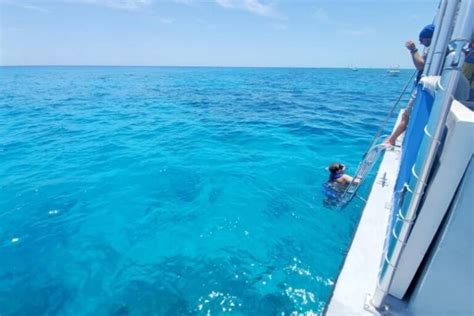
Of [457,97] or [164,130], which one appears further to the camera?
[164,130]

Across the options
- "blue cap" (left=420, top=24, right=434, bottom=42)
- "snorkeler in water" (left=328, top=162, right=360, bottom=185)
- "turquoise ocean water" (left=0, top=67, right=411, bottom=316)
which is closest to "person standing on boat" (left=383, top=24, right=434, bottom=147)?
"blue cap" (left=420, top=24, right=434, bottom=42)

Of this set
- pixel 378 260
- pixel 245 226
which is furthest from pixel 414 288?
pixel 245 226

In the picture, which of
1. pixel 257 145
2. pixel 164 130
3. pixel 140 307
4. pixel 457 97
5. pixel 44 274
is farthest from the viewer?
pixel 164 130

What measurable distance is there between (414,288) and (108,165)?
31.9 feet

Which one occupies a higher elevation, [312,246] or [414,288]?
[414,288]

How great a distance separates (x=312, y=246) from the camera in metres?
5.80

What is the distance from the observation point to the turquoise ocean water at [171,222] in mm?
4777

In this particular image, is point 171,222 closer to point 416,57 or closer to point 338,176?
point 338,176

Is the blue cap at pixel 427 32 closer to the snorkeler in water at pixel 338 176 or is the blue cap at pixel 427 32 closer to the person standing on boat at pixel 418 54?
the person standing on boat at pixel 418 54

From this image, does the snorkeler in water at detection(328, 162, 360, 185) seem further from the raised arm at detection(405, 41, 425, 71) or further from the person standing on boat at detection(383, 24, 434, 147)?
the raised arm at detection(405, 41, 425, 71)

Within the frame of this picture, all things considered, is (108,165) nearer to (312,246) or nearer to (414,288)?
(312,246)

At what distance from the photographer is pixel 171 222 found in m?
6.72

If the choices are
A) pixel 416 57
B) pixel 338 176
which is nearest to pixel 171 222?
pixel 338 176

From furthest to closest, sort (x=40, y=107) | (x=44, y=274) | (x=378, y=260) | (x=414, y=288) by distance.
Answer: (x=40, y=107) < (x=44, y=274) < (x=378, y=260) < (x=414, y=288)
